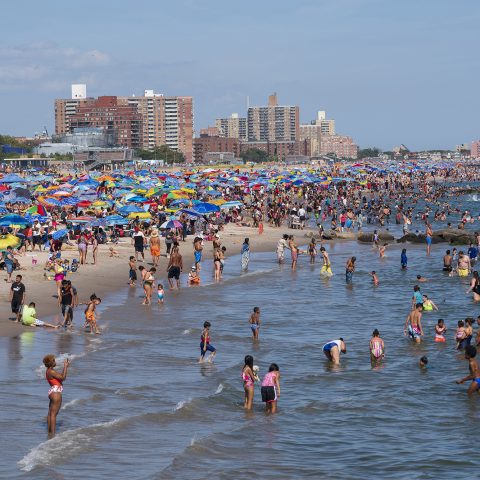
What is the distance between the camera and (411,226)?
191 feet

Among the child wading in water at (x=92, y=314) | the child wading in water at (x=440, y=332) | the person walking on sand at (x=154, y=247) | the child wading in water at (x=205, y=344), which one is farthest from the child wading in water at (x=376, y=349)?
the person walking on sand at (x=154, y=247)

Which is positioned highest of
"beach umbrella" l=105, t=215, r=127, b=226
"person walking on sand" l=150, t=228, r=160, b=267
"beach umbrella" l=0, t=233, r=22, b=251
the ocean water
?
"beach umbrella" l=105, t=215, r=127, b=226

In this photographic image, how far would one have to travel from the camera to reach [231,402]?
16.1 m

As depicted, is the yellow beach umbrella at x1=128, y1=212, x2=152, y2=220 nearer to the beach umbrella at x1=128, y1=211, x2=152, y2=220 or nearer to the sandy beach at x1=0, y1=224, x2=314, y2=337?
the beach umbrella at x1=128, y1=211, x2=152, y2=220

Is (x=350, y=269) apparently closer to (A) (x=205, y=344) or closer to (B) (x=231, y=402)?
(A) (x=205, y=344)

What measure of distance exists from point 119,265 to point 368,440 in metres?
19.2

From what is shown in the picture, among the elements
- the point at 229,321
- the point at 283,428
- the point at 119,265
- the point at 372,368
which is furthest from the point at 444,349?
the point at 119,265

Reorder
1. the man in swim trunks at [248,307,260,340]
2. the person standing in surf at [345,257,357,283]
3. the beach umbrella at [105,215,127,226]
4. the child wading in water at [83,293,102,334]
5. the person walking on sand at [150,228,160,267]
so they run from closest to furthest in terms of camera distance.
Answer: the child wading in water at [83,293,102,334] → the man in swim trunks at [248,307,260,340] → the person standing in surf at [345,257,357,283] → the person walking on sand at [150,228,160,267] → the beach umbrella at [105,215,127,226]

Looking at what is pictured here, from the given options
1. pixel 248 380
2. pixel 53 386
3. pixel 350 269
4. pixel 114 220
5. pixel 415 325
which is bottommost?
pixel 248 380

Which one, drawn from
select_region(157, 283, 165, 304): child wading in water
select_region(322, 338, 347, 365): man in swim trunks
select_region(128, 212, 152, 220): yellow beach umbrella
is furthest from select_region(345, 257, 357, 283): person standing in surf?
A: select_region(322, 338, 347, 365): man in swim trunks

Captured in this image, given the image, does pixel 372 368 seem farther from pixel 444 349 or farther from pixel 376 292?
pixel 376 292

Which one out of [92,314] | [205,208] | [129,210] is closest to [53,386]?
[92,314]

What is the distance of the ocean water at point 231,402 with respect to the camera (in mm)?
12953

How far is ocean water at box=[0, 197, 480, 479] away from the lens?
12953mm
